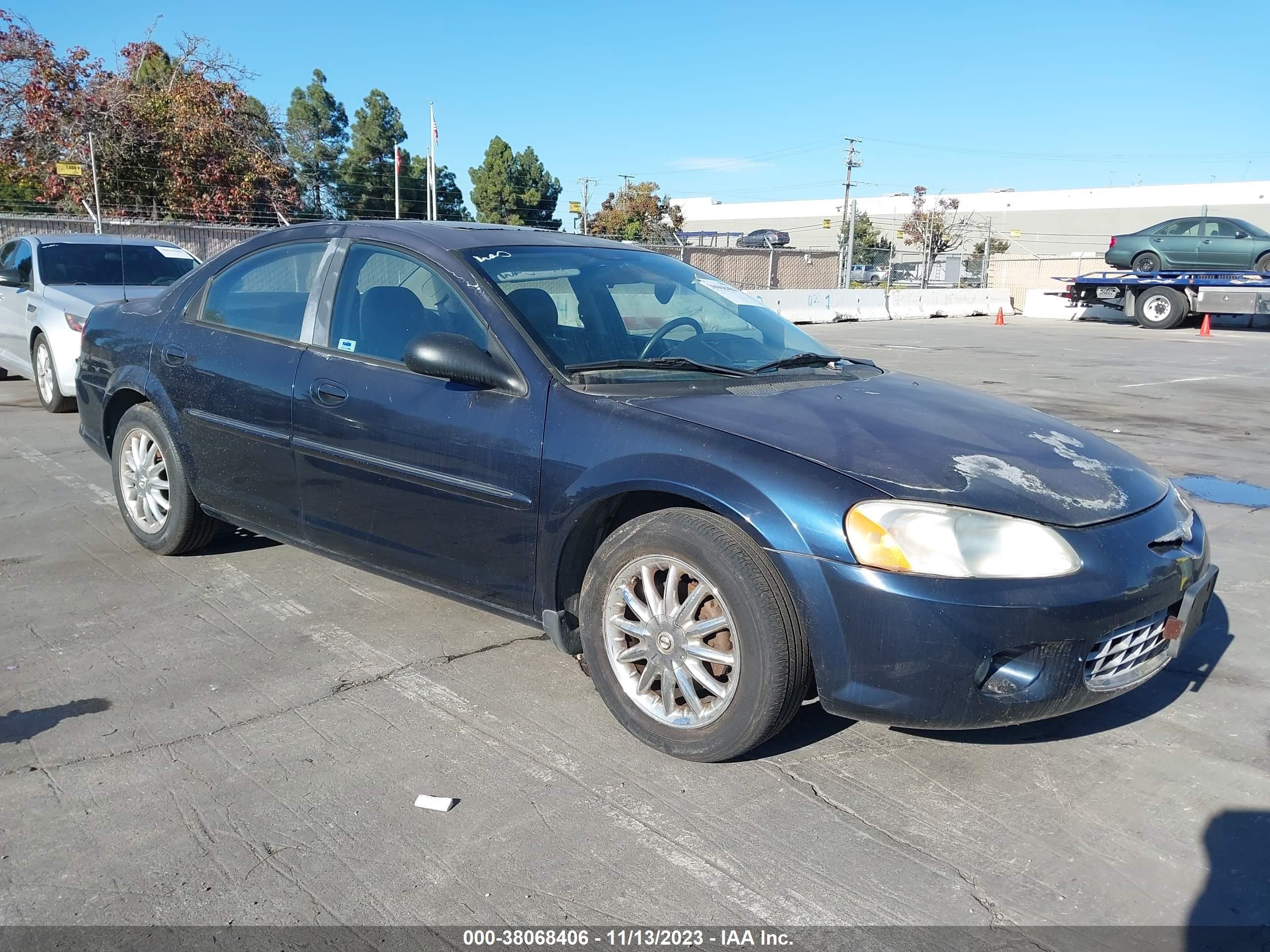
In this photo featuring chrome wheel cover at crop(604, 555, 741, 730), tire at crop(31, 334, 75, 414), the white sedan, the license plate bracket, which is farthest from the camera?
tire at crop(31, 334, 75, 414)

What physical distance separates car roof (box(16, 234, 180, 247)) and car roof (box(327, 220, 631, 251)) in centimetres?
606

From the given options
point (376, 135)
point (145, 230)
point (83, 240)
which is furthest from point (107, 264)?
point (376, 135)

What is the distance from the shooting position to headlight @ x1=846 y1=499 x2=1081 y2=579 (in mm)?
2822

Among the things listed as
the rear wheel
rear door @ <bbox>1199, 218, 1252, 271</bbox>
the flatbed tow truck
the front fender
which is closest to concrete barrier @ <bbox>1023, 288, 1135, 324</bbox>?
the flatbed tow truck

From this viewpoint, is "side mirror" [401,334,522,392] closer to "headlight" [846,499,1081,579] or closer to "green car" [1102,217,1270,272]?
"headlight" [846,499,1081,579]

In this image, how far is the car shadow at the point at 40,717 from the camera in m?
3.29

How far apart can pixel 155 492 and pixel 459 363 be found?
234cm

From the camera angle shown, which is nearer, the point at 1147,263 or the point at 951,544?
the point at 951,544

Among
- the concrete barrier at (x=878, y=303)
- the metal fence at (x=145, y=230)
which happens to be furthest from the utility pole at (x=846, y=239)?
the metal fence at (x=145, y=230)

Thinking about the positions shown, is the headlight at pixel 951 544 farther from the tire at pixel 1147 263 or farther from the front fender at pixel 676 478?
the tire at pixel 1147 263

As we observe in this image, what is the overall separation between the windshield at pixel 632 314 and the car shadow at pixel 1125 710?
1516mm

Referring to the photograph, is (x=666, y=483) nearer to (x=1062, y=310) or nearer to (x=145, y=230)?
(x=145, y=230)

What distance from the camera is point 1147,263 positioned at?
26828mm

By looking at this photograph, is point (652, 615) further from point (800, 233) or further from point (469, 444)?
point (800, 233)
